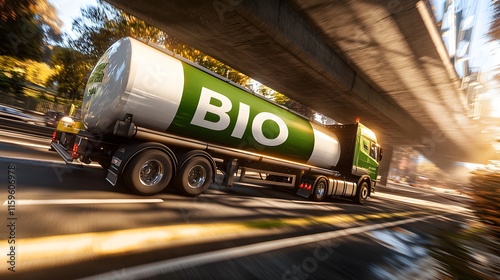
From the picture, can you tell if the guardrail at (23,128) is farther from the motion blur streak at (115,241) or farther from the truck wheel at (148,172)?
the motion blur streak at (115,241)

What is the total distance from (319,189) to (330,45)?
6011 millimetres

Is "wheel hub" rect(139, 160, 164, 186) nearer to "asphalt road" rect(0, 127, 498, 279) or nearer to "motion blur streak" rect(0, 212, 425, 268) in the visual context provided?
"asphalt road" rect(0, 127, 498, 279)

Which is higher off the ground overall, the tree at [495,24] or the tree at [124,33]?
the tree at [124,33]

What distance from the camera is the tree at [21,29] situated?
11.7m

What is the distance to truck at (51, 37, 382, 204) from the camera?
4996 mm

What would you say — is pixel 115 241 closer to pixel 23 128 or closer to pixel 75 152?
pixel 75 152

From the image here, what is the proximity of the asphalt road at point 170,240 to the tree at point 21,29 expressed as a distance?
10.1 meters

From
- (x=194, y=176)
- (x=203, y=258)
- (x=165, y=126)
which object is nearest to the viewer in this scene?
(x=203, y=258)

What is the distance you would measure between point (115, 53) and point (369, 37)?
8500 millimetres

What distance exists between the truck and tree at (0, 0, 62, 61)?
10316 mm

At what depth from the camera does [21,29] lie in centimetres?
1388

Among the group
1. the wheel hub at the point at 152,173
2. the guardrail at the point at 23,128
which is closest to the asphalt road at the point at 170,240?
the wheel hub at the point at 152,173

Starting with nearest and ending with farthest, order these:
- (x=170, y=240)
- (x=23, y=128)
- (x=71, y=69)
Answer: (x=170, y=240) < (x=23, y=128) < (x=71, y=69)

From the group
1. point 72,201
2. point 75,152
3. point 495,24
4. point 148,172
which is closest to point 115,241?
point 72,201
